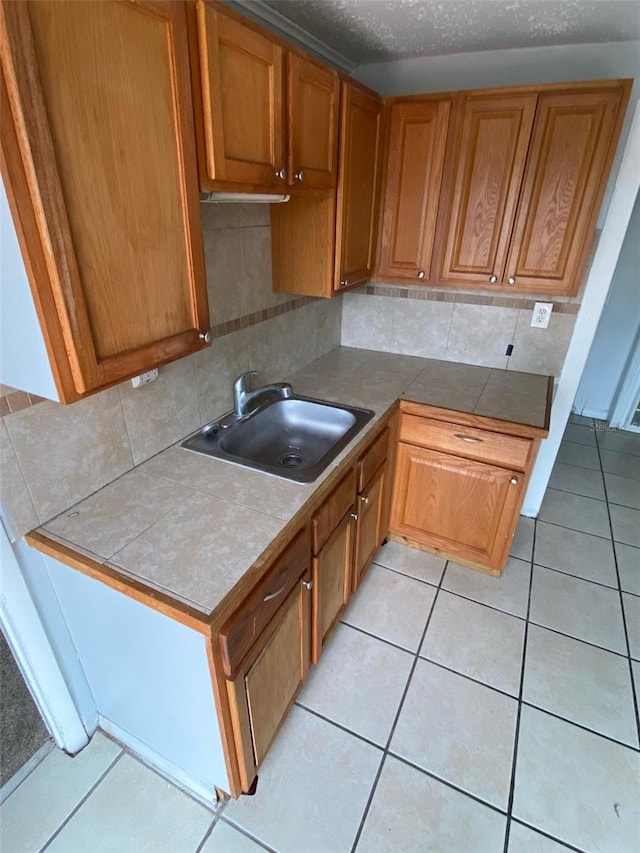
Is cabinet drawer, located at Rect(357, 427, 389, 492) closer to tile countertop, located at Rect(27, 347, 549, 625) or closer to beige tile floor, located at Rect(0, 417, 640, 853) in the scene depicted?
tile countertop, located at Rect(27, 347, 549, 625)

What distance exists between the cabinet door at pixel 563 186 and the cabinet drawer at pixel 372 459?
89cm

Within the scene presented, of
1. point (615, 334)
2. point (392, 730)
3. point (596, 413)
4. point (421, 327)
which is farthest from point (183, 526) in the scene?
point (596, 413)

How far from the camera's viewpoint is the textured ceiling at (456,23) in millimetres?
1438

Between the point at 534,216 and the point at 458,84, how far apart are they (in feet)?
2.36

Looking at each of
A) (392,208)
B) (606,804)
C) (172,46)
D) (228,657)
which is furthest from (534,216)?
(606,804)

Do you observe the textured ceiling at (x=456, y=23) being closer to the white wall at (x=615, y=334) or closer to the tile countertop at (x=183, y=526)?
the tile countertop at (x=183, y=526)

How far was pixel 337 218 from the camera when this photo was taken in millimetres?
1713

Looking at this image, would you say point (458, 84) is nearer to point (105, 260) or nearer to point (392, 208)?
point (392, 208)

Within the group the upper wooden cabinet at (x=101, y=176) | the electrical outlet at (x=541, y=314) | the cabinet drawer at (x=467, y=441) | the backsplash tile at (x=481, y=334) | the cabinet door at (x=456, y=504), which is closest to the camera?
the upper wooden cabinet at (x=101, y=176)

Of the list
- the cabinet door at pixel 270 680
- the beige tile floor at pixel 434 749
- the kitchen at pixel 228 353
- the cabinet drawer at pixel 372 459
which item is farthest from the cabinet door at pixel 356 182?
the beige tile floor at pixel 434 749

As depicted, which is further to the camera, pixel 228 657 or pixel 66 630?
pixel 66 630

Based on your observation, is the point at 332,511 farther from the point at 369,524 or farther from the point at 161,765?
the point at 161,765

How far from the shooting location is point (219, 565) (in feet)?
3.44

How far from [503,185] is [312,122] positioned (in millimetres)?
875
